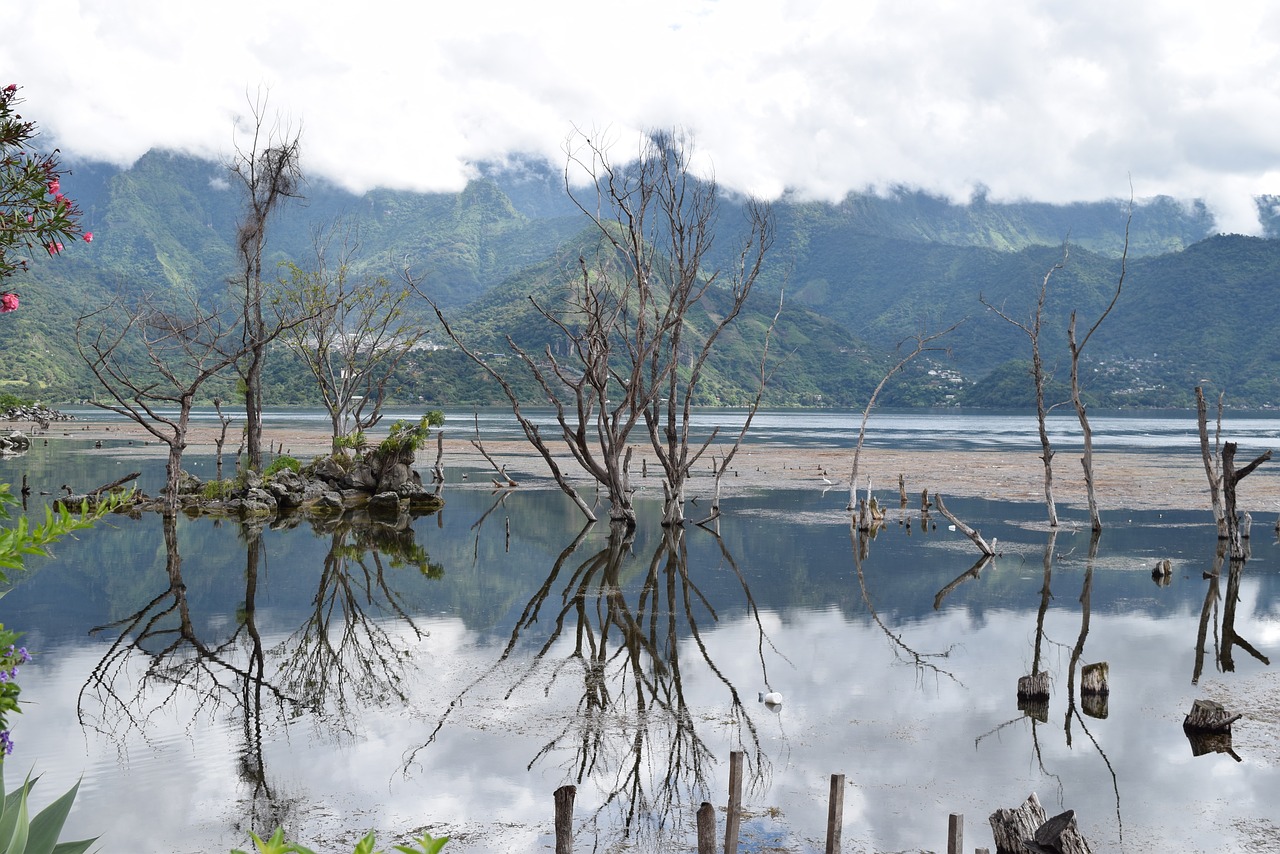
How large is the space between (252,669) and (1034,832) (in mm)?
12283

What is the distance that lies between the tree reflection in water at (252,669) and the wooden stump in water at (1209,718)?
1106 centimetres

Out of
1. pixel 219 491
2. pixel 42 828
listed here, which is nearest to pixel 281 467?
pixel 219 491

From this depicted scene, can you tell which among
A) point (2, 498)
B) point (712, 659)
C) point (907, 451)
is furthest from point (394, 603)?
point (907, 451)

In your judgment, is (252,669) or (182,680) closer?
(182,680)

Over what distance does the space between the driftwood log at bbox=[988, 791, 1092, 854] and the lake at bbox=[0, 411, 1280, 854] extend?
19.8 inches

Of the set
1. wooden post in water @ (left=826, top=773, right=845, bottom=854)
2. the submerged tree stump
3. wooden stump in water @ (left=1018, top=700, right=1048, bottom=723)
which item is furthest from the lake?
wooden post in water @ (left=826, top=773, right=845, bottom=854)

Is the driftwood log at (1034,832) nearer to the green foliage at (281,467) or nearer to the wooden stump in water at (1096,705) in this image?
the wooden stump in water at (1096,705)

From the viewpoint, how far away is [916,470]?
59406 mm

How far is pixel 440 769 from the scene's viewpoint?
12.3 m

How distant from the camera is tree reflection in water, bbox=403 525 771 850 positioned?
1165 cm

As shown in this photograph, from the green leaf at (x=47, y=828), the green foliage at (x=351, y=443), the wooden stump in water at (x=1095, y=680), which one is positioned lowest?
the wooden stump in water at (x=1095, y=680)

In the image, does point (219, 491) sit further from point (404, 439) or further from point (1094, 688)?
point (1094, 688)

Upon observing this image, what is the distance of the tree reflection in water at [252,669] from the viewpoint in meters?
13.9

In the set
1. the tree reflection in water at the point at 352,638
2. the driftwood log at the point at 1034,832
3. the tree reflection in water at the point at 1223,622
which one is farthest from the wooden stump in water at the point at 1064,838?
the tree reflection in water at the point at 1223,622
